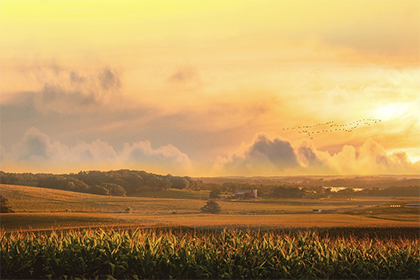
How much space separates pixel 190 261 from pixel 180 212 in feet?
19.5

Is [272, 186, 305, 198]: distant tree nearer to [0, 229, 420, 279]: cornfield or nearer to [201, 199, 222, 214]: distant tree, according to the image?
[201, 199, 222, 214]: distant tree

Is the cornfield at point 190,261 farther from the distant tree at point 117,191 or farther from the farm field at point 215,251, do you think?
the distant tree at point 117,191

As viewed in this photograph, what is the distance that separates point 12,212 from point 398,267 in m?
13.4

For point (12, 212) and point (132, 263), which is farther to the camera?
point (12, 212)

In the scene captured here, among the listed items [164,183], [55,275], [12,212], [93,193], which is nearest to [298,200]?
[164,183]

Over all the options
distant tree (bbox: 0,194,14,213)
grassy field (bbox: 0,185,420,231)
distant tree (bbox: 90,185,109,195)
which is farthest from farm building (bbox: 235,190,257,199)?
distant tree (bbox: 0,194,14,213)

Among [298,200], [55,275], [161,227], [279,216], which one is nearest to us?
[55,275]

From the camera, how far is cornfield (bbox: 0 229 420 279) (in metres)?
9.90

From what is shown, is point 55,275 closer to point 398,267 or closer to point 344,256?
point 344,256

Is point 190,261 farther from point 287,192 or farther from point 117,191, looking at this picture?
point 117,191

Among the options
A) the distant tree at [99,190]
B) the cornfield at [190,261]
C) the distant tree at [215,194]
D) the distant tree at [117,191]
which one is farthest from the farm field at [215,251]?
the distant tree at [99,190]

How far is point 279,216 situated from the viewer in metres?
15.5

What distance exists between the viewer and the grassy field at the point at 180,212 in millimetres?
14766

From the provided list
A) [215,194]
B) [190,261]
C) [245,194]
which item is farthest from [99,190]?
[190,261]
